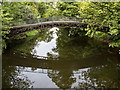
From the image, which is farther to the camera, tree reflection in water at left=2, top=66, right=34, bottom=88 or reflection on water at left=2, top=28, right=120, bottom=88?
reflection on water at left=2, top=28, right=120, bottom=88

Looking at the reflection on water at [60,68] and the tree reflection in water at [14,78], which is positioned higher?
the reflection on water at [60,68]

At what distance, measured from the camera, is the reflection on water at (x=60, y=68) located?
11806 mm

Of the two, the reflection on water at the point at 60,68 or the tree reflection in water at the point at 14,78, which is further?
the reflection on water at the point at 60,68

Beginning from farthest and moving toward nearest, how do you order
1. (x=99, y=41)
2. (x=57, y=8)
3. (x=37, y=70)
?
(x=57, y=8), (x=99, y=41), (x=37, y=70)

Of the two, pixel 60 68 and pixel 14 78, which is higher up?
pixel 60 68

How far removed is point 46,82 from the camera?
12.0 m

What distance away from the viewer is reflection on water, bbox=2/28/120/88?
11806mm

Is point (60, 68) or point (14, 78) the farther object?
point (60, 68)

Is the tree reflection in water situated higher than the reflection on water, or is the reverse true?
the reflection on water

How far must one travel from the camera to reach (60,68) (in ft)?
46.6

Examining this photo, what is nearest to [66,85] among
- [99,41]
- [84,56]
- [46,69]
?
[46,69]

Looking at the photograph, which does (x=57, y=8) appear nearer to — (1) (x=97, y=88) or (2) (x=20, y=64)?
(2) (x=20, y=64)

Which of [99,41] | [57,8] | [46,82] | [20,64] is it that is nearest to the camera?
[46,82]

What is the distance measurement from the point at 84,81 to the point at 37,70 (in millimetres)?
5600
